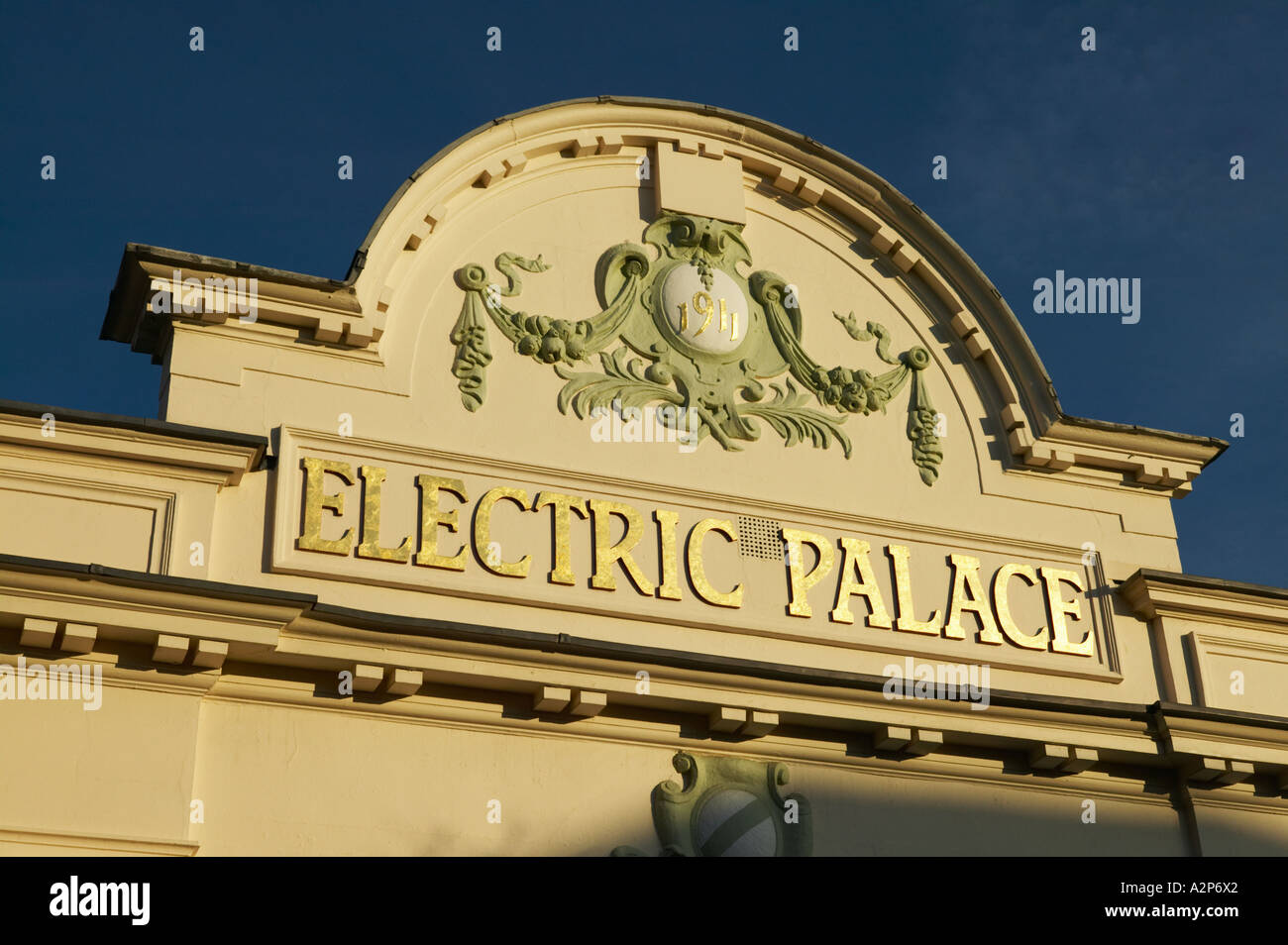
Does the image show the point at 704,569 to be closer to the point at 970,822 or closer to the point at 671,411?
the point at 671,411

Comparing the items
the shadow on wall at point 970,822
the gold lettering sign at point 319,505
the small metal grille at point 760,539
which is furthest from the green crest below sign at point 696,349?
the shadow on wall at point 970,822

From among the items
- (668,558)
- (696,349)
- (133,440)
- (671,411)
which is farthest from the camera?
(696,349)

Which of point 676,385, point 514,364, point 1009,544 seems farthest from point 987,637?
point 514,364

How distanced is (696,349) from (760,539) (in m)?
1.72

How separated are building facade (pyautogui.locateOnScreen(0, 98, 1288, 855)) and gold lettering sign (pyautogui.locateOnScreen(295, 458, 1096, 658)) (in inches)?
1.3

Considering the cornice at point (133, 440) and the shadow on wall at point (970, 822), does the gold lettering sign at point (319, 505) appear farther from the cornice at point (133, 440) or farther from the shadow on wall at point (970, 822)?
the shadow on wall at point (970, 822)

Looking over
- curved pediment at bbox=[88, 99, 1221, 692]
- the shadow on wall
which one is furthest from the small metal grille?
the shadow on wall

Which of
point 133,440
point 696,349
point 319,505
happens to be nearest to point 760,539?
point 696,349

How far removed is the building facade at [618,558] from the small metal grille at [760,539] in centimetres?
4

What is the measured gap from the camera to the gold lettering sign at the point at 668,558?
12664 millimetres

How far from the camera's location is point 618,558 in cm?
1324

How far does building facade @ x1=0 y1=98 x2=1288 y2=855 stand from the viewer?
37.8ft

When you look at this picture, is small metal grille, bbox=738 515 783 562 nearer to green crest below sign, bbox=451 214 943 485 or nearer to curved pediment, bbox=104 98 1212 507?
curved pediment, bbox=104 98 1212 507

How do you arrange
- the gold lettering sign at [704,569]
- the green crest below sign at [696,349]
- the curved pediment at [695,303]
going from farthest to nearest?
the green crest below sign at [696,349]
the curved pediment at [695,303]
the gold lettering sign at [704,569]
